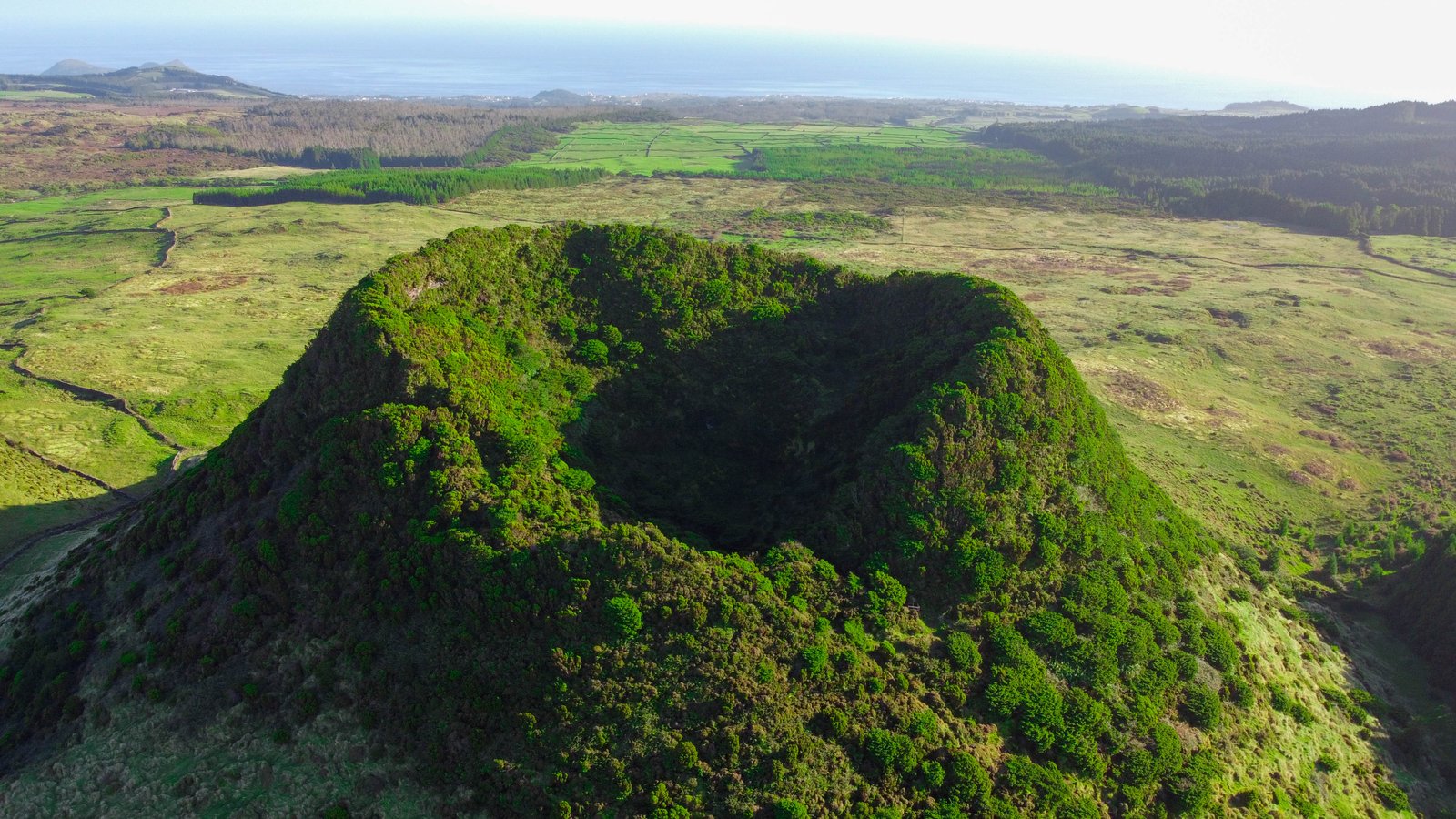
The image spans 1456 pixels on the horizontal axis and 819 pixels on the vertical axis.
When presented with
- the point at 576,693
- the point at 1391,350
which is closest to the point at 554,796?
the point at 576,693

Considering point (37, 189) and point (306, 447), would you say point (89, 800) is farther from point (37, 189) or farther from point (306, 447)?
point (37, 189)

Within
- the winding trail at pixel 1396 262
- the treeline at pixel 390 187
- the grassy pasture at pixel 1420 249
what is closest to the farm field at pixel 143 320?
the treeline at pixel 390 187

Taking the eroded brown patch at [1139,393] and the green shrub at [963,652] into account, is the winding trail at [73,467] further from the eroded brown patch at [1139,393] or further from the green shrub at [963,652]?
the eroded brown patch at [1139,393]

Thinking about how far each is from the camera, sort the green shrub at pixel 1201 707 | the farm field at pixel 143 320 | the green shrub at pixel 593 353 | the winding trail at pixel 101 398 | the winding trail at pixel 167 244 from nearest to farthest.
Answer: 1. the green shrub at pixel 1201 707
2. the green shrub at pixel 593 353
3. the farm field at pixel 143 320
4. the winding trail at pixel 101 398
5. the winding trail at pixel 167 244

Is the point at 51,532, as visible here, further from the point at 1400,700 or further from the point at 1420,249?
the point at 1420,249

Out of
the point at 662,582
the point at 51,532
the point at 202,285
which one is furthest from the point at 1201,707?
the point at 202,285

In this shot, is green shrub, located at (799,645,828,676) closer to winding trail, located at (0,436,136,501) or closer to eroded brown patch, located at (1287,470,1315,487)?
winding trail, located at (0,436,136,501)

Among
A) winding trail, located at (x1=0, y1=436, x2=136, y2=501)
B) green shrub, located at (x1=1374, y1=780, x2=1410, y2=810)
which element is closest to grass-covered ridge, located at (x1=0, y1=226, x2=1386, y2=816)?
green shrub, located at (x1=1374, y1=780, x2=1410, y2=810)

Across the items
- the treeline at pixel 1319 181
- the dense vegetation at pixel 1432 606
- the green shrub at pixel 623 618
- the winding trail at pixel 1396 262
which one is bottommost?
the dense vegetation at pixel 1432 606
